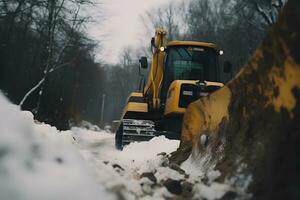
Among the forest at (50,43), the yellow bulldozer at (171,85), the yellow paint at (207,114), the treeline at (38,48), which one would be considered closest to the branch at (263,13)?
the forest at (50,43)

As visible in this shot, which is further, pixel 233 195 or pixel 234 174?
pixel 234 174

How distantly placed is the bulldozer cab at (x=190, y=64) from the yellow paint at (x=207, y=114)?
4000mm

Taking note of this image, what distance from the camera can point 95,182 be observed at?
4.49 metres

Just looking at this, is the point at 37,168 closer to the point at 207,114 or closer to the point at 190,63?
the point at 207,114

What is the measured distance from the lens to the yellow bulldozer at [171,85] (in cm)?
1070

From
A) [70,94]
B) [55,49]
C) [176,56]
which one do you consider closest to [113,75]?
[70,94]

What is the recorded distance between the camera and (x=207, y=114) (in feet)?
22.4

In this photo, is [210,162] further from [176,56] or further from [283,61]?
[176,56]

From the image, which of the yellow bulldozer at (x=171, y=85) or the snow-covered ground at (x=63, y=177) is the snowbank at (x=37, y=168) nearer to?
the snow-covered ground at (x=63, y=177)

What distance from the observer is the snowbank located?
13.3 ft

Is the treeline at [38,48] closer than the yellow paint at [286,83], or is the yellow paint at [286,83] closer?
the yellow paint at [286,83]

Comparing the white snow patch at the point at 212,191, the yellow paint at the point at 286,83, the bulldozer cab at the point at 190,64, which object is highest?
the bulldozer cab at the point at 190,64

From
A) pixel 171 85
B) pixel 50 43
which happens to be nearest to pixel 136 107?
pixel 171 85

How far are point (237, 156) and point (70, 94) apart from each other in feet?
119
